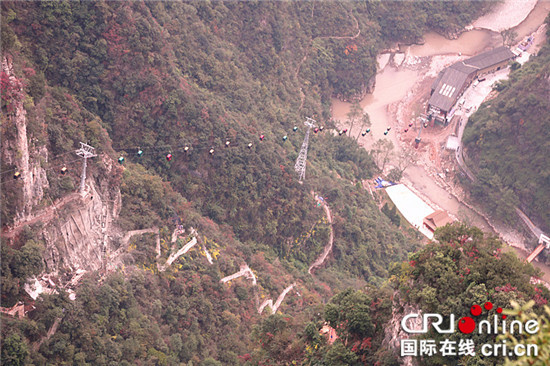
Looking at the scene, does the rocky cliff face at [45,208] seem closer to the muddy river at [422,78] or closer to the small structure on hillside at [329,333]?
the small structure on hillside at [329,333]

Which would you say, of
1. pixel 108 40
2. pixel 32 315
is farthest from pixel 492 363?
pixel 108 40

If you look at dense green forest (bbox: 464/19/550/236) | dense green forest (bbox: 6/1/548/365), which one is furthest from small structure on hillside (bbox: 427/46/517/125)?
dense green forest (bbox: 6/1/548/365)

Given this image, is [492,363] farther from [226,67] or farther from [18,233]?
[226,67]

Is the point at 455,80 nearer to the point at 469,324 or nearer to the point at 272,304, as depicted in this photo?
the point at 272,304

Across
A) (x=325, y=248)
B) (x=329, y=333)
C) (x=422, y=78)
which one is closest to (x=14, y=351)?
(x=329, y=333)

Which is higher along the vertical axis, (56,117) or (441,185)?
(441,185)

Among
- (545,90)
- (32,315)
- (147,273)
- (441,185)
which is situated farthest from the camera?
(441,185)

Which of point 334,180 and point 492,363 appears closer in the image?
point 492,363
